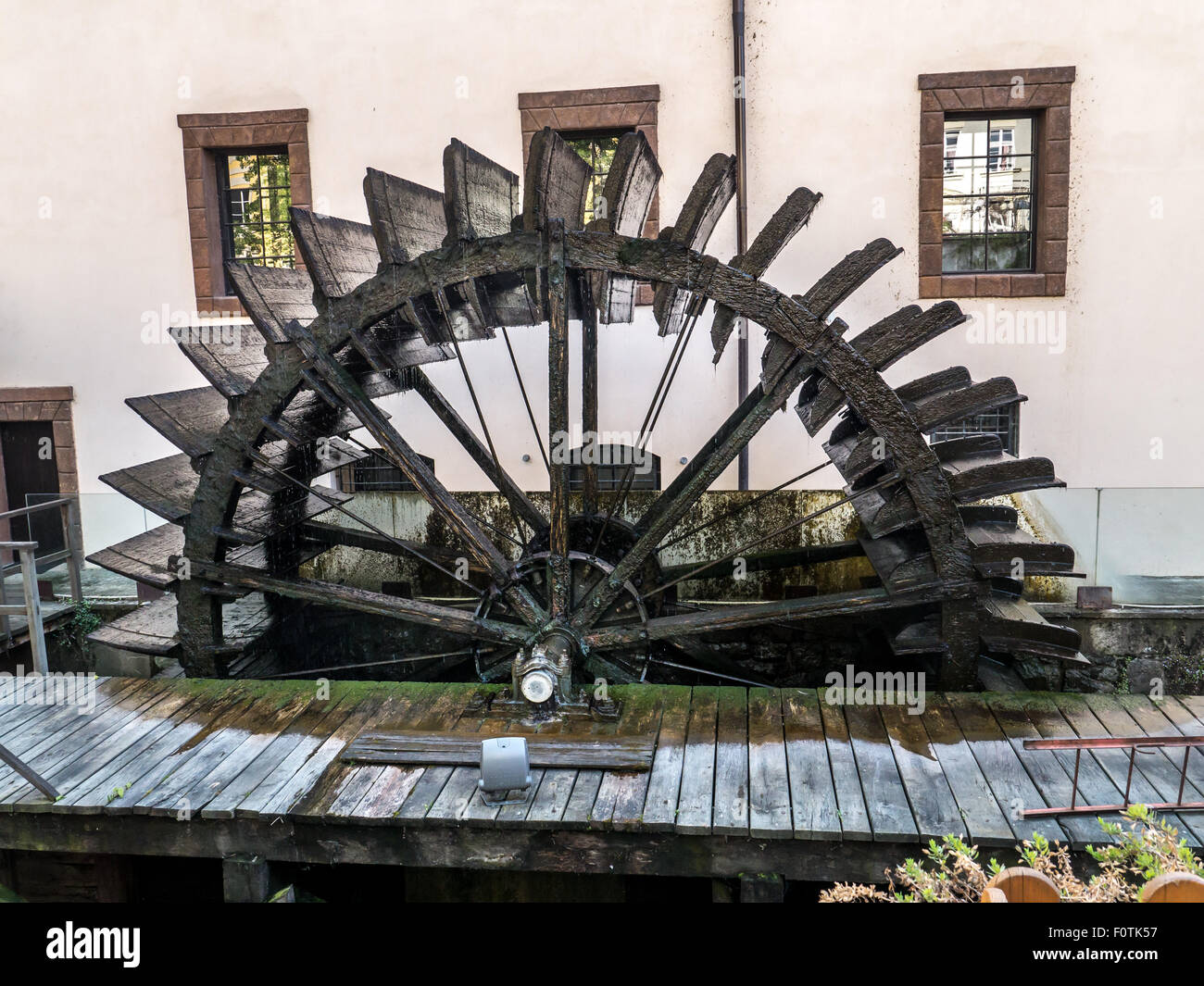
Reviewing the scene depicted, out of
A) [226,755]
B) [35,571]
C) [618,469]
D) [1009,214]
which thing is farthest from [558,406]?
[1009,214]

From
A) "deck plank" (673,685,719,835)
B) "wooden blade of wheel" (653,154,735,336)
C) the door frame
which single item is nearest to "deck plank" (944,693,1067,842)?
"deck plank" (673,685,719,835)

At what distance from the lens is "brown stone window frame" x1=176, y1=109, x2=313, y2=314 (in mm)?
8859

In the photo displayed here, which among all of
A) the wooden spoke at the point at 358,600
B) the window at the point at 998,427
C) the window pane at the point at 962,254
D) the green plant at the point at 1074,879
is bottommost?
the green plant at the point at 1074,879

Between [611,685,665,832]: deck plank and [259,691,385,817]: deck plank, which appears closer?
[611,685,665,832]: deck plank

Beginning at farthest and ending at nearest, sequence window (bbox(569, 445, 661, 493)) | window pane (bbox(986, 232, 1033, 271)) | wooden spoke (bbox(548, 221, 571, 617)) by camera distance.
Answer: window pane (bbox(986, 232, 1033, 271)) < window (bbox(569, 445, 661, 493)) < wooden spoke (bbox(548, 221, 571, 617))

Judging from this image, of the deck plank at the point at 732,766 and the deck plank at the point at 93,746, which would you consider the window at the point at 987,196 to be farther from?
the deck plank at the point at 93,746

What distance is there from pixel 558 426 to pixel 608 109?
14.4ft

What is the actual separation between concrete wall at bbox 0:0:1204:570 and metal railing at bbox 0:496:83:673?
93.9 inches

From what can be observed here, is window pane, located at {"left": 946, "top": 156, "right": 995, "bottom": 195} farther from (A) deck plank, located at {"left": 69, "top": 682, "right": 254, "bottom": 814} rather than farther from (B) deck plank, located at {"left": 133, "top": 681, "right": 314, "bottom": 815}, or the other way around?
(A) deck plank, located at {"left": 69, "top": 682, "right": 254, "bottom": 814}

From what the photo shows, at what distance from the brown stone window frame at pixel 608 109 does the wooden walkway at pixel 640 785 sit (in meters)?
4.71

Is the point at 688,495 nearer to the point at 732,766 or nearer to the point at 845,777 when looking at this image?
the point at 732,766

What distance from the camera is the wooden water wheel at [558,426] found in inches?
194

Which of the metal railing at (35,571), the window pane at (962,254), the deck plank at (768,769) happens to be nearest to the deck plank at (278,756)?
the metal railing at (35,571)

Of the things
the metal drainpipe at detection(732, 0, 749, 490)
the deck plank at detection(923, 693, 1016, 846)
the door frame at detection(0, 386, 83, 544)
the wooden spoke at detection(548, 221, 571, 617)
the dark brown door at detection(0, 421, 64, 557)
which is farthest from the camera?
the dark brown door at detection(0, 421, 64, 557)
